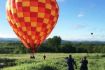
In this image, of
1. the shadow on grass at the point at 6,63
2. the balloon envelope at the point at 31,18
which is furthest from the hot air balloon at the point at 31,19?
the shadow on grass at the point at 6,63

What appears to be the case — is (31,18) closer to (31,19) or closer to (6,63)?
(31,19)

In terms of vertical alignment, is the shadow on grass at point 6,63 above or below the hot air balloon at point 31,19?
below

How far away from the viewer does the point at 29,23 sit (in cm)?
2911

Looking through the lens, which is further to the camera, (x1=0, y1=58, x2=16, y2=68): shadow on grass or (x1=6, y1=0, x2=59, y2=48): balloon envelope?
(x1=0, y1=58, x2=16, y2=68): shadow on grass

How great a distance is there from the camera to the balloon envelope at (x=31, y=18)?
1139 inches

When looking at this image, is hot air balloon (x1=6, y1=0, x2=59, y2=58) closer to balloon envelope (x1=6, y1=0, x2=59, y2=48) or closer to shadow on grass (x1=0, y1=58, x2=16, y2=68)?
balloon envelope (x1=6, y1=0, x2=59, y2=48)

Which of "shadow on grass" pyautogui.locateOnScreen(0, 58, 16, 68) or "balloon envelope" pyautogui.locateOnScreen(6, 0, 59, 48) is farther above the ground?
"balloon envelope" pyautogui.locateOnScreen(6, 0, 59, 48)

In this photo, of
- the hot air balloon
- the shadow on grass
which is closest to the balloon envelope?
the hot air balloon

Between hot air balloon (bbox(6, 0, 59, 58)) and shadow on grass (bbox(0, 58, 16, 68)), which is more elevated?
hot air balloon (bbox(6, 0, 59, 58))

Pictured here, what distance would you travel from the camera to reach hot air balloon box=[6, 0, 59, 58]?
2894cm

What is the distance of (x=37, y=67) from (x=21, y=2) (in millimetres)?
24254

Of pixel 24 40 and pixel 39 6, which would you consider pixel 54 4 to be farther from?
pixel 24 40

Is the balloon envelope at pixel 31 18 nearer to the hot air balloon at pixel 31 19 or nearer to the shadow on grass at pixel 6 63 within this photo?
the hot air balloon at pixel 31 19

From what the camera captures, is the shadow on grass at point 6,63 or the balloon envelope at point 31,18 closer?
the balloon envelope at point 31,18
